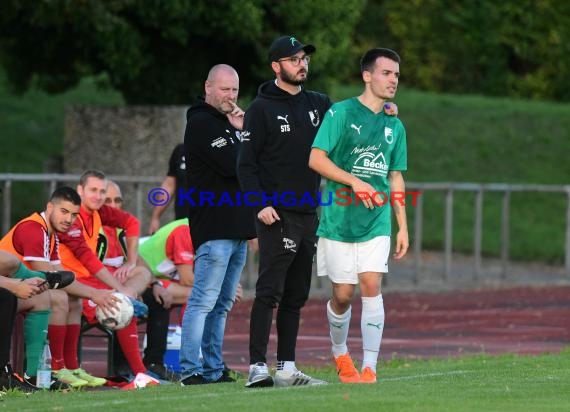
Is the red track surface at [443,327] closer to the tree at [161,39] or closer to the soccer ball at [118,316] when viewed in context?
the soccer ball at [118,316]

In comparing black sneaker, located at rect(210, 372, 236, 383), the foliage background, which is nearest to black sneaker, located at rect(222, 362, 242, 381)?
black sneaker, located at rect(210, 372, 236, 383)

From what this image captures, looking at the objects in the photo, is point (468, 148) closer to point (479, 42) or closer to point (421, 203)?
point (479, 42)

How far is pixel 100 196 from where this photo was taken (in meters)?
12.9

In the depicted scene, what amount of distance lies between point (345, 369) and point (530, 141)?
2676 cm

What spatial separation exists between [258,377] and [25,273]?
2.01 metres

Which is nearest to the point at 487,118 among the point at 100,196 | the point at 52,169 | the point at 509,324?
the point at 52,169

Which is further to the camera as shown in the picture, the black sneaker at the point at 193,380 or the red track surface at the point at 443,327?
the red track surface at the point at 443,327

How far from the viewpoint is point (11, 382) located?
11039 millimetres

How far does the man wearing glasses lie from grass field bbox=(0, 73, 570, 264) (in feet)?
62.8

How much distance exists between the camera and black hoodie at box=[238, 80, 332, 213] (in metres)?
10.7

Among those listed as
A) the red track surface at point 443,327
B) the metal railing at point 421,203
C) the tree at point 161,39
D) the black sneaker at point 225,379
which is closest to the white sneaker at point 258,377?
the black sneaker at point 225,379

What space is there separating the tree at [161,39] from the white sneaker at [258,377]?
11.2 meters

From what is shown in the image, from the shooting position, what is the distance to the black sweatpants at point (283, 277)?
10656mm

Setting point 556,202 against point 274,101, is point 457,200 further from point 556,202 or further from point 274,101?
point 274,101
